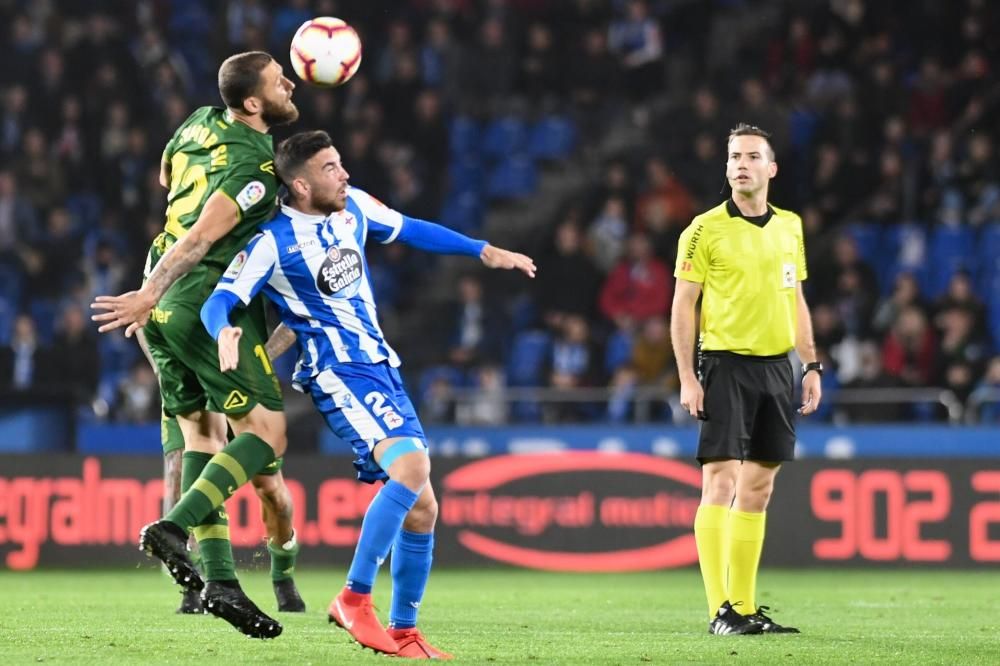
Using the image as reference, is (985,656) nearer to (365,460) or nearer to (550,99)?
(365,460)

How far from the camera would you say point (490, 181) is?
19.4 metres

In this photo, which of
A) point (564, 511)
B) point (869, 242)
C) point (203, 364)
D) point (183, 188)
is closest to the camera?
point (203, 364)

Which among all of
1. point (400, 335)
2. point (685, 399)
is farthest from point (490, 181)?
point (685, 399)

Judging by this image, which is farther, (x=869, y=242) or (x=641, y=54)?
(x=641, y=54)

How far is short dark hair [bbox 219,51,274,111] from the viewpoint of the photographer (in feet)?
24.5

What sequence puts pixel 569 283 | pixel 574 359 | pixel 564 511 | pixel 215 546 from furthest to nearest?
pixel 569 283 → pixel 574 359 → pixel 564 511 → pixel 215 546

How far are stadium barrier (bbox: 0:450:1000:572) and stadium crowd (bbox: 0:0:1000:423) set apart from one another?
1951 mm

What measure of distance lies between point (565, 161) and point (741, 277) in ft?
38.8

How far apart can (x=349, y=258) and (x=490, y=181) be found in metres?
12.7

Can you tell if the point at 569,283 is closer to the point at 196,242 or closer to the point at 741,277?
the point at 741,277

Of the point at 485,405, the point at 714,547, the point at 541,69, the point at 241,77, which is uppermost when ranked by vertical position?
the point at 541,69

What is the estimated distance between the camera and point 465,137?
766 inches

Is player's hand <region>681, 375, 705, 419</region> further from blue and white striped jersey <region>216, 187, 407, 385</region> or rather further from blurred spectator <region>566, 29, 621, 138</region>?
blurred spectator <region>566, 29, 621, 138</region>

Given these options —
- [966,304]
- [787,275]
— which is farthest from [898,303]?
[787,275]
